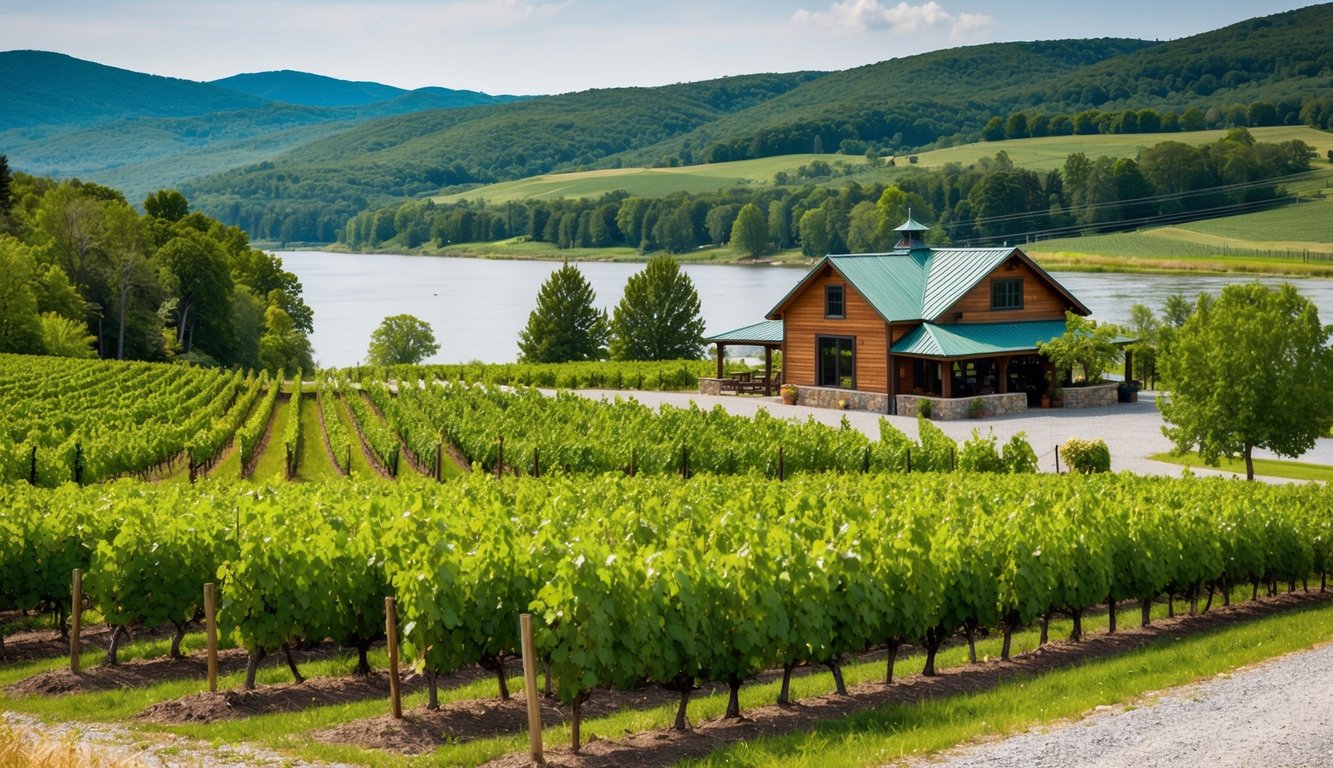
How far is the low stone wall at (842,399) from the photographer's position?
1592 inches

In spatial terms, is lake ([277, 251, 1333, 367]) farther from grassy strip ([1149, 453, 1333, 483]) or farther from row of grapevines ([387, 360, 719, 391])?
grassy strip ([1149, 453, 1333, 483])

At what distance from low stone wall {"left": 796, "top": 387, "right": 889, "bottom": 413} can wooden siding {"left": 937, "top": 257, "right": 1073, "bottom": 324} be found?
3349mm

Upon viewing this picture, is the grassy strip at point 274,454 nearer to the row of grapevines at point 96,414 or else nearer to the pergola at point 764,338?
the row of grapevines at point 96,414

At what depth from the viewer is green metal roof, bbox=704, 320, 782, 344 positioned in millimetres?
45062

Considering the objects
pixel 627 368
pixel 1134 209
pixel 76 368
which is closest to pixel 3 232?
pixel 76 368

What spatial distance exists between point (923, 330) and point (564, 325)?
102 feet

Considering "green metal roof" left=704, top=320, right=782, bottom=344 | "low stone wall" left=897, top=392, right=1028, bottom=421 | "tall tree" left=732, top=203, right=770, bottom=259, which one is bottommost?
"low stone wall" left=897, top=392, right=1028, bottom=421

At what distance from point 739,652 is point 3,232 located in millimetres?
73729

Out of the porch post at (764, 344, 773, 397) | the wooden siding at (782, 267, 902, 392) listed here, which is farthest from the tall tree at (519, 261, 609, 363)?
the wooden siding at (782, 267, 902, 392)

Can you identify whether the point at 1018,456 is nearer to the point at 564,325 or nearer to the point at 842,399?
Answer: the point at 842,399

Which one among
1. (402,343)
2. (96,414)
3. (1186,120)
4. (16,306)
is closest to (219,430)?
(96,414)

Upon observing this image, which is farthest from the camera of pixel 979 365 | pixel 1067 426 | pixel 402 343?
A: pixel 402 343

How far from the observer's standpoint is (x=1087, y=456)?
27797 millimetres

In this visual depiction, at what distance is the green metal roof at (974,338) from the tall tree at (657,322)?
25.1 metres
